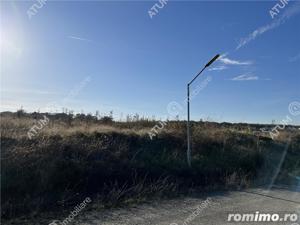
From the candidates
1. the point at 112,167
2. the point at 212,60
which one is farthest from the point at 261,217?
the point at 212,60

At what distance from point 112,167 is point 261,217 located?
16.2ft

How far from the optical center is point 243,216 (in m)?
7.55

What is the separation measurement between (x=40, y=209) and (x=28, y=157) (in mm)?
2283

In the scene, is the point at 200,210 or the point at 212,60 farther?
the point at 212,60

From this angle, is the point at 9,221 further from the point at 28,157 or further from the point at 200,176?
the point at 200,176

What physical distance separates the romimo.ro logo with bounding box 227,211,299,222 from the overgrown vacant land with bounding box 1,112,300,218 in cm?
256

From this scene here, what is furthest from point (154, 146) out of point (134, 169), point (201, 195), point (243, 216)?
point (243, 216)

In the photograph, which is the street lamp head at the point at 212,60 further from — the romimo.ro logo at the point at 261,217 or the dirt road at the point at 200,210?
the romimo.ro logo at the point at 261,217

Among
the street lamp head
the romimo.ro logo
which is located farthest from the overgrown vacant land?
the street lamp head

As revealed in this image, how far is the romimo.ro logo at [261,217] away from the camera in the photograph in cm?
726

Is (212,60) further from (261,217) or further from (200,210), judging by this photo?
(261,217)

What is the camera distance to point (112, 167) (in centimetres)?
1071

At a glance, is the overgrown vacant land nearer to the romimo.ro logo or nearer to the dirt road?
the dirt road

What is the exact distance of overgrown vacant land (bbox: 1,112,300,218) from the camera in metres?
8.48
